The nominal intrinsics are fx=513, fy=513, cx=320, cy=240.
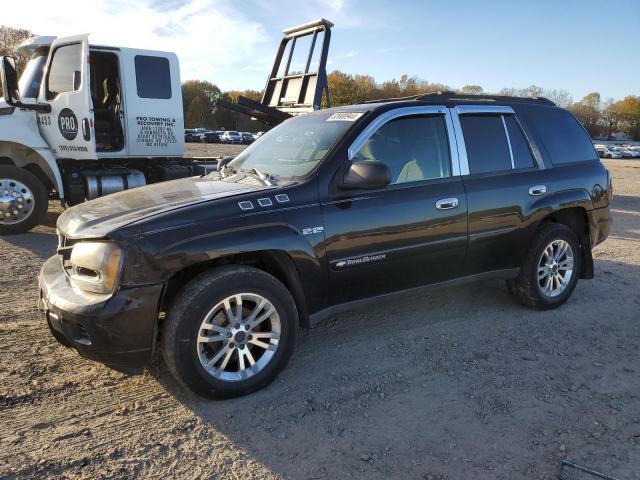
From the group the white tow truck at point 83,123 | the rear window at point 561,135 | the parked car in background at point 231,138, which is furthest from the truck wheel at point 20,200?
the parked car in background at point 231,138

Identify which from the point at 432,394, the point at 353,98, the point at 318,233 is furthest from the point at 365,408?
the point at 353,98

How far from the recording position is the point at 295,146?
412 centimetres

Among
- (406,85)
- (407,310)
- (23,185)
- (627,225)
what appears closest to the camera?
(407,310)

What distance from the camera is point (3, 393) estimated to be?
319cm

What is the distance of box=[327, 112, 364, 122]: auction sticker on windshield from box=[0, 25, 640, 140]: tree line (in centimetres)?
120

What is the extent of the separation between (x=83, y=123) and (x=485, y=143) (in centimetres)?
627

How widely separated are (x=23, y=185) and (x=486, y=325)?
22.6 ft

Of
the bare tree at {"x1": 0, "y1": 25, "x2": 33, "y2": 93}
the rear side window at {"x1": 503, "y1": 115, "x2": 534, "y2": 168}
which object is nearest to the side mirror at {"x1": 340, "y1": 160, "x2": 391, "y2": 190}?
the rear side window at {"x1": 503, "y1": 115, "x2": 534, "y2": 168}

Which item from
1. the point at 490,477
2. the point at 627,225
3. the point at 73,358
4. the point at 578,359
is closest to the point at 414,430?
the point at 490,477

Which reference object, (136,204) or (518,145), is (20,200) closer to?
(136,204)

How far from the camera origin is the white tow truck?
305 inches

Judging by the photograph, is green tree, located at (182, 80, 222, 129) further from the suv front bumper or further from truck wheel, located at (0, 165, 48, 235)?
Answer: the suv front bumper

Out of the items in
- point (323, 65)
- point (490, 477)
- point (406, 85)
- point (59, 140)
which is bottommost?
point (490, 477)

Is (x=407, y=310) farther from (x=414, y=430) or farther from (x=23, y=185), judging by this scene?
(x=23, y=185)
